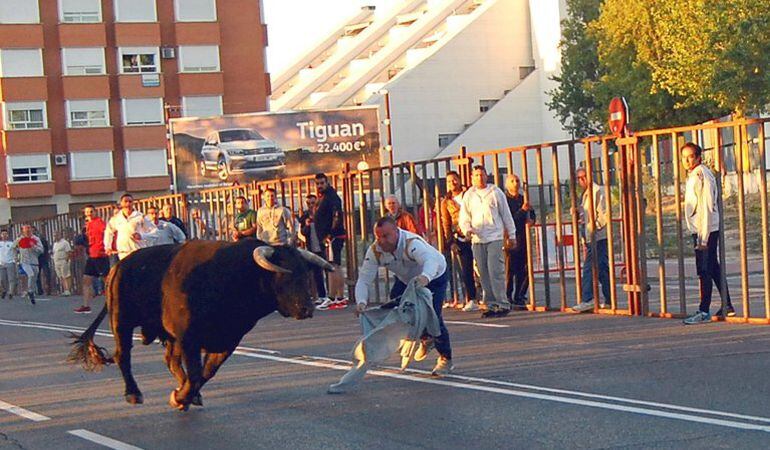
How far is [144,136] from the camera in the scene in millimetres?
68562

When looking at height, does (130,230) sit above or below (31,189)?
below

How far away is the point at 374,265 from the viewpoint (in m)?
11.4

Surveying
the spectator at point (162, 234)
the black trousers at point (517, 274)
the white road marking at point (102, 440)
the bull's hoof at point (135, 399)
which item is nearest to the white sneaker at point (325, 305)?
the spectator at point (162, 234)

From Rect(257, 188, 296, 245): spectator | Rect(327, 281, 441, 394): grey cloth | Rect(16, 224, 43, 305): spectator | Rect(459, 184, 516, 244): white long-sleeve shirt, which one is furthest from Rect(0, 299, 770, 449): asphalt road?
Rect(16, 224, 43, 305): spectator

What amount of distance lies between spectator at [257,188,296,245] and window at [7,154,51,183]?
4853 cm

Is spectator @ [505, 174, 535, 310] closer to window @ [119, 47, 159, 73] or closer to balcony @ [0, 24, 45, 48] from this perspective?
balcony @ [0, 24, 45, 48]

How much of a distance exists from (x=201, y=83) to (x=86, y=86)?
596 cm

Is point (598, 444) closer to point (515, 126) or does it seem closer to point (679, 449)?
point (679, 449)

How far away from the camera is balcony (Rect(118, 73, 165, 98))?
2670 inches

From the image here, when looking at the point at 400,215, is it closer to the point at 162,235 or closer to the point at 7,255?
the point at 162,235

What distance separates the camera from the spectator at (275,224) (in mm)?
20375

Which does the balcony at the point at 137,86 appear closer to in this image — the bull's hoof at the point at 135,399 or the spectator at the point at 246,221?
the spectator at the point at 246,221

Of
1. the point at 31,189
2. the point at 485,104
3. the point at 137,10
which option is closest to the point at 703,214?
the point at 31,189

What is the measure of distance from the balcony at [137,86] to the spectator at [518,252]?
52441 mm
